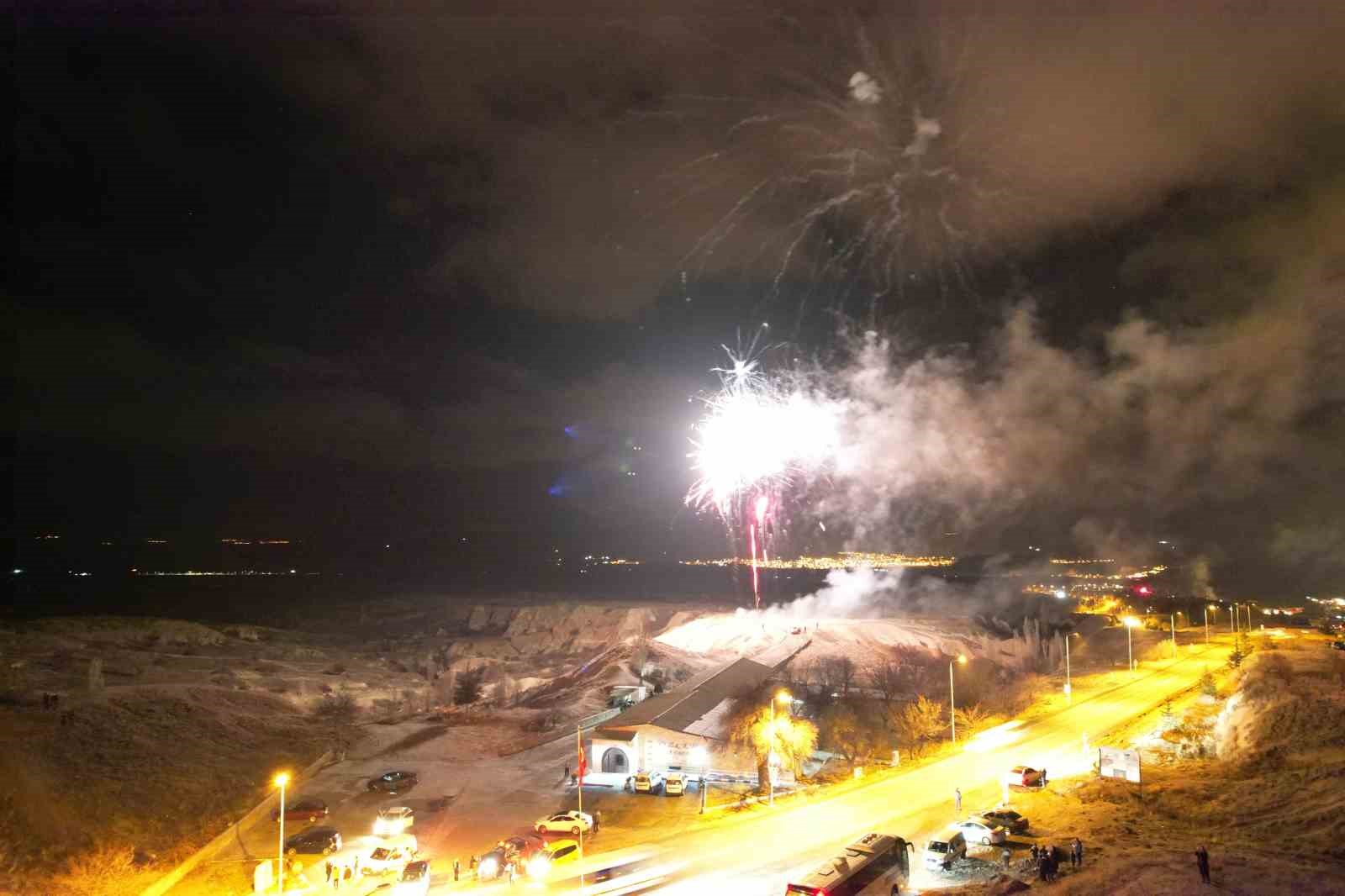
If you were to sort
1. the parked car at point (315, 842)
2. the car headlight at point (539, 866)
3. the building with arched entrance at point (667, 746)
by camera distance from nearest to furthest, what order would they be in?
the car headlight at point (539, 866)
the parked car at point (315, 842)
the building with arched entrance at point (667, 746)

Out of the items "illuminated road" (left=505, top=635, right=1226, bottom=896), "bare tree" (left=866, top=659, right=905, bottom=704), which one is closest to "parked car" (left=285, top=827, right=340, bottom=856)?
"illuminated road" (left=505, top=635, right=1226, bottom=896)

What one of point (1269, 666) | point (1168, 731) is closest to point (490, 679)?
point (1168, 731)

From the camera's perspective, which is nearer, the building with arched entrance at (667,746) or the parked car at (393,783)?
the parked car at (393,783)

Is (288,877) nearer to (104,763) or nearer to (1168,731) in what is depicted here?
(104,763)

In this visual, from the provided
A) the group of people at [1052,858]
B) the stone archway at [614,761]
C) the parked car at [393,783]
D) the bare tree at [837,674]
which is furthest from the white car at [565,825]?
the bare tree at [837,674]

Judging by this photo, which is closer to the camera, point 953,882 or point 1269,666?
point 953,882

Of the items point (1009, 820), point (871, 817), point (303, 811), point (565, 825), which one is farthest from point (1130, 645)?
point (303, 811)

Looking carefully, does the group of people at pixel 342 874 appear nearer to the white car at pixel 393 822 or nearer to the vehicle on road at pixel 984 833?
the white car at pixel 393 822

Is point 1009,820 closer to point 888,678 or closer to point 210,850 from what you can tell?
point 210,850
